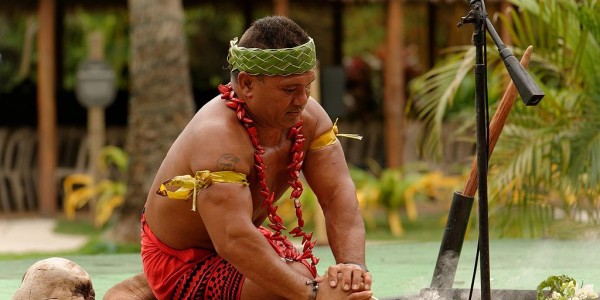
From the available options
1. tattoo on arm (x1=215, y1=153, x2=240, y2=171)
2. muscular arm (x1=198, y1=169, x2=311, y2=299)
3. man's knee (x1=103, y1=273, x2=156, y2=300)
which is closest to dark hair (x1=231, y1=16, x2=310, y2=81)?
tattoo on arm (x1=215, y1=153, x2=240, y2=171)

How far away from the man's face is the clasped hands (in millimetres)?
467

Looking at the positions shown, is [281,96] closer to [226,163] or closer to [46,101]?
[226,163]

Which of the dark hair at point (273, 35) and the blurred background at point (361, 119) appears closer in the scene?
the dark hair at point (273, 35)

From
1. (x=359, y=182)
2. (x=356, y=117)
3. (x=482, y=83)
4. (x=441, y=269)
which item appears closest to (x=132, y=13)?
(x=359, y=182)

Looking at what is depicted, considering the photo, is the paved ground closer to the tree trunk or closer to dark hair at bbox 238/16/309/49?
dark hair at bbox 238/16/309/49

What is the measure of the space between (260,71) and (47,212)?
9648mm

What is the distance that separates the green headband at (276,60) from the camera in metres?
3.71

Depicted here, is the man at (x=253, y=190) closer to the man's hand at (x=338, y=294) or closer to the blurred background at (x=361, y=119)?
the man's hand at (x=338, y=294)

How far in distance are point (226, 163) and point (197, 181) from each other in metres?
0.10

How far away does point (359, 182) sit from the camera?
11.8 meters

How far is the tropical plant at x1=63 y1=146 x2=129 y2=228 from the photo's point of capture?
1170cm

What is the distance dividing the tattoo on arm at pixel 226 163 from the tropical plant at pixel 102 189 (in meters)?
7.27

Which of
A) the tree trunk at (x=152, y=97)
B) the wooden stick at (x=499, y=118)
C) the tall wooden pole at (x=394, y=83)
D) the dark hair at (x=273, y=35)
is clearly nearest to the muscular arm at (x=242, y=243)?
the dark hair at (x=273, y=35)

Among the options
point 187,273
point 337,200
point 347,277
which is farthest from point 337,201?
point 187,273
